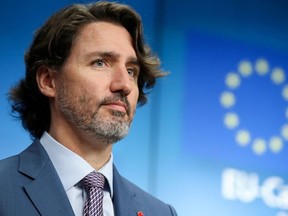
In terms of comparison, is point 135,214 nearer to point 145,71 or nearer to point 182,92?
point 145,71

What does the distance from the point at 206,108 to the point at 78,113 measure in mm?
868

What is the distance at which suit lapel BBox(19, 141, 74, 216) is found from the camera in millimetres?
1189

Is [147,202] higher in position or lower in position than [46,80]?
lower

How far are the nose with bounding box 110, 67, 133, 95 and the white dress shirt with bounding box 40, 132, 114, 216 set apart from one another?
0.52ft

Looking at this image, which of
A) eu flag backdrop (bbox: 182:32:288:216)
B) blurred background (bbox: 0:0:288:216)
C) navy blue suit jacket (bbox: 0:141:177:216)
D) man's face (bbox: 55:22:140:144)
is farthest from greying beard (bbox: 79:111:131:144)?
eu flag backdrop (bbox: 182:32:288:216)

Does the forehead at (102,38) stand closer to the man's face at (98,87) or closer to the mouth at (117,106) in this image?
the man's face at (98,87)

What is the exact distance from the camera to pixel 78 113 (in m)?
1.33

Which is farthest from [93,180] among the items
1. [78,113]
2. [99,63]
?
[99,63]

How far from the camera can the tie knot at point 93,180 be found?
1272 millimetres

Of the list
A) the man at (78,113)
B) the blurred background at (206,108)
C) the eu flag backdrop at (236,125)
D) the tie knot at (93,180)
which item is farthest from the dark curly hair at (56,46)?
the eu flag backdrop at (236,125)

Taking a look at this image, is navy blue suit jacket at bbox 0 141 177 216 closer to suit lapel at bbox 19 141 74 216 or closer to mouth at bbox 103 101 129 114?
suit lapel at bbox 19 141 74 216

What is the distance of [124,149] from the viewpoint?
2004mm

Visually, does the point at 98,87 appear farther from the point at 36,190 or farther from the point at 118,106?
the point at 36,190

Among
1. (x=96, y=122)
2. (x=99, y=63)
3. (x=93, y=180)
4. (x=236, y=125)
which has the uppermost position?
(x=99, y=63)
